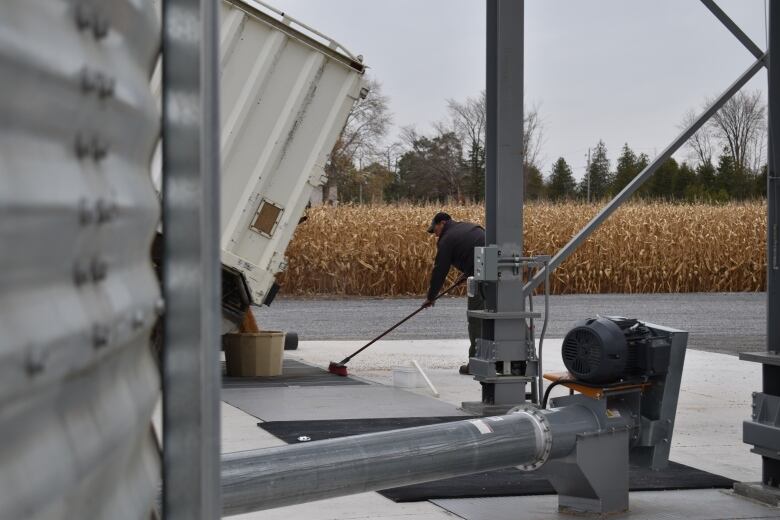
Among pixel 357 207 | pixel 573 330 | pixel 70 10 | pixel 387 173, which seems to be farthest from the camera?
pixel 387 173

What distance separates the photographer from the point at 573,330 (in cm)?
568

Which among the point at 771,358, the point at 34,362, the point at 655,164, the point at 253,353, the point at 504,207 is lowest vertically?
the point at 253,353

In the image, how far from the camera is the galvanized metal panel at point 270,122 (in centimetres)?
946

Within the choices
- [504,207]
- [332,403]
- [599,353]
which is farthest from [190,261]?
[332,403]

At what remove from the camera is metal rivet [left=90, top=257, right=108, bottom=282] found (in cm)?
102

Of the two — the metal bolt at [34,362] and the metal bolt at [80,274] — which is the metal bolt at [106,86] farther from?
the metal bolt at [34,362]

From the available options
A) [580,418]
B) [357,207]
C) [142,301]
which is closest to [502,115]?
[580,418]

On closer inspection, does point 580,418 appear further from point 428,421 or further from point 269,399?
point 269,399

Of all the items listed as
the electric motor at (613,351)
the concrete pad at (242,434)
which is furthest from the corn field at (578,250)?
the electric motor at (613,351)

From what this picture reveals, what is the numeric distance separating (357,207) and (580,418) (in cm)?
2296

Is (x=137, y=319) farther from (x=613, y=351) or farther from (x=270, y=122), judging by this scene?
(x=270, y=122)

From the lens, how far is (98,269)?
1.03 m

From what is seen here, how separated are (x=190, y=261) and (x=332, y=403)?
7.86m

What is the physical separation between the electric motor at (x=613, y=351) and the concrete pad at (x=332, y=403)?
115 inches
